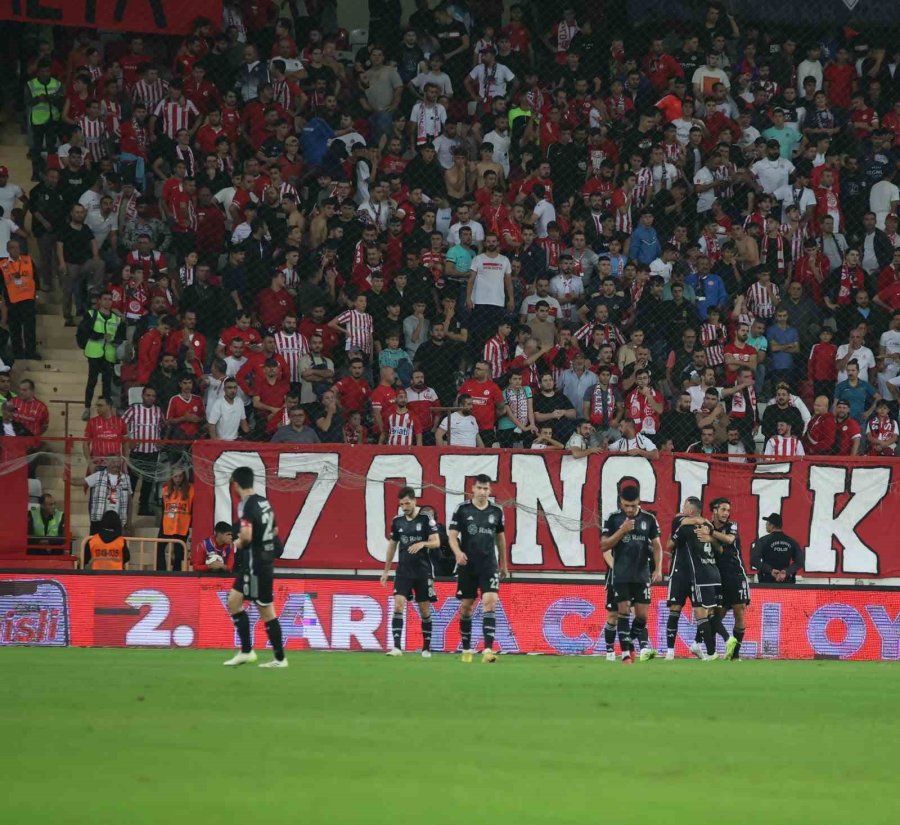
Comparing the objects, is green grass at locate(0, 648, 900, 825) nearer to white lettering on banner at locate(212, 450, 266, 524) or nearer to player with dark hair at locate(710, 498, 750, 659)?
player with dark hair at locate(710, 498, 750, 659)

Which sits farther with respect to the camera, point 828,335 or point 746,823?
point 828,335

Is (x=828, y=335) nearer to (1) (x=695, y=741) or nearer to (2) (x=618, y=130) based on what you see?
(2) (x=618, y=130)

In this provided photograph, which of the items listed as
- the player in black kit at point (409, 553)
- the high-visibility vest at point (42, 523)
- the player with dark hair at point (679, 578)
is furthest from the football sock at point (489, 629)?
the high-visibility vest at point (42, 523)

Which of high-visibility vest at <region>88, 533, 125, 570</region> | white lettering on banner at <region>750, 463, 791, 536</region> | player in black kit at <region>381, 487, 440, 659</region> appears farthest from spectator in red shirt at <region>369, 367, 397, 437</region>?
white lettering on banner at <region>750, 463, 791, 536</region>

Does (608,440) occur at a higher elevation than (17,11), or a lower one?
lower

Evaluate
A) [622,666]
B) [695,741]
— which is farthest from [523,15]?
[695,741]

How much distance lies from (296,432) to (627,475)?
14.4ft

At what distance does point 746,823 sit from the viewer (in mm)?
7215

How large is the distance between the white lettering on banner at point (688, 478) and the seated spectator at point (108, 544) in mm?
7225

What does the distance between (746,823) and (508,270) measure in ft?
58.2

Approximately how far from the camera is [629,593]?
18.4m

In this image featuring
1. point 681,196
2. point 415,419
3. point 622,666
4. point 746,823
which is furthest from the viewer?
point 681,196

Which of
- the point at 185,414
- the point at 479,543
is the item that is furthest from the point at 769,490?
the point at 185,414

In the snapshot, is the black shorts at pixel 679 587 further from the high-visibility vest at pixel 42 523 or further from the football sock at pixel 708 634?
the high-visibility vest at pixel 42 523
